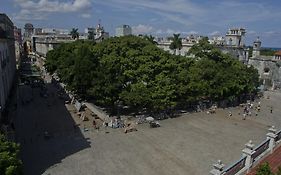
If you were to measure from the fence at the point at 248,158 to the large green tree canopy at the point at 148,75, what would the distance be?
50.0ft

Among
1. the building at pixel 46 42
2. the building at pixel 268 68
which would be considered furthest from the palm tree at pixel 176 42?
the building at pixel 46 42

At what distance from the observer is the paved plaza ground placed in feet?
73.5

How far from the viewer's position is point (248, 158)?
18.9 meters

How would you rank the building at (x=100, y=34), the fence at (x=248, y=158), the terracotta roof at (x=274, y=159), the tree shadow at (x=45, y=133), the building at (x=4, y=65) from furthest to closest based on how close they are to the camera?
the building at (x=100, y=34) < the building at (x=4, y=65) < the tree shadow at (x=45, y=133) < the terracotta roof at (x=274, y=159) < the fence at (x=248, y=158)

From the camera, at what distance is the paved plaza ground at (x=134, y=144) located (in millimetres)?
22391

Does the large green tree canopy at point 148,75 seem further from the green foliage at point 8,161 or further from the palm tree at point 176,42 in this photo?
Result: the palm tree at point 176,42

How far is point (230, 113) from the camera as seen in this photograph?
40125mm

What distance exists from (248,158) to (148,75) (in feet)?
63.2

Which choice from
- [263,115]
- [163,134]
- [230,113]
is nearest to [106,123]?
[163,134]

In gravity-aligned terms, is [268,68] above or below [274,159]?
above

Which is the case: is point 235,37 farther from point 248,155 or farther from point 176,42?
point 248,155

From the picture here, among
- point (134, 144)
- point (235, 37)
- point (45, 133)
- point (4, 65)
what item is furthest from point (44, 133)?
point (235, 37)

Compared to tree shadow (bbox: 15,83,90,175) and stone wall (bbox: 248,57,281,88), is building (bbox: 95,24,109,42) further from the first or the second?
tree shadow (bbox: 15,83,90,175)

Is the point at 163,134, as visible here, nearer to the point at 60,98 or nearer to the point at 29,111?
the point at 29,111
